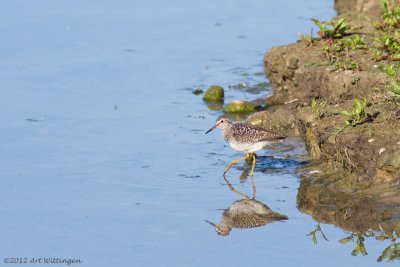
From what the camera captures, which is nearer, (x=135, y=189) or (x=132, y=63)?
(x=135, y=189)

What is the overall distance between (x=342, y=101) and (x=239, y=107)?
8.78 ft

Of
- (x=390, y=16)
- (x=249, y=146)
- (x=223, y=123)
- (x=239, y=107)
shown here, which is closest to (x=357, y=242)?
(x=249, y=146)

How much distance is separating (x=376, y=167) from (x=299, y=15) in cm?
965

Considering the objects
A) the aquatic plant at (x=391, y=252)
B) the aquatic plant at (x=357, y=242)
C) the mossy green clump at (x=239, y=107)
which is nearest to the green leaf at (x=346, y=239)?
the aquatic plant at (x=357, y=242)

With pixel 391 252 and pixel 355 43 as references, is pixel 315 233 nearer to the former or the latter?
pixel 391 252

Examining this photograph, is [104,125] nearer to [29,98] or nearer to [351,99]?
[29,98]

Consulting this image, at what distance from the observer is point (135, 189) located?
11.9 meters

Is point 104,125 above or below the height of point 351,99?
below

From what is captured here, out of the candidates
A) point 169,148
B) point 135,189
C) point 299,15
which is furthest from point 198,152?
point 299,15

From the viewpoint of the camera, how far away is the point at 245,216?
11.0 metres

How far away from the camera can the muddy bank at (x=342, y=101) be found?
11266 millimetres

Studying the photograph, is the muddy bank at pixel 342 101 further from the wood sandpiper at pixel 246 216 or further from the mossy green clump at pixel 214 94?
the wood sandpiper at pixel 246 216

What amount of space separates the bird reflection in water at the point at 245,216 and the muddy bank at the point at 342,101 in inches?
46.5

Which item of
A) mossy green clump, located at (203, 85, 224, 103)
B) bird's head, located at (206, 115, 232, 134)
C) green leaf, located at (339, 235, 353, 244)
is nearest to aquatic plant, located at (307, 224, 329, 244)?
green leaf, located at (339, 235, 353, 244)
